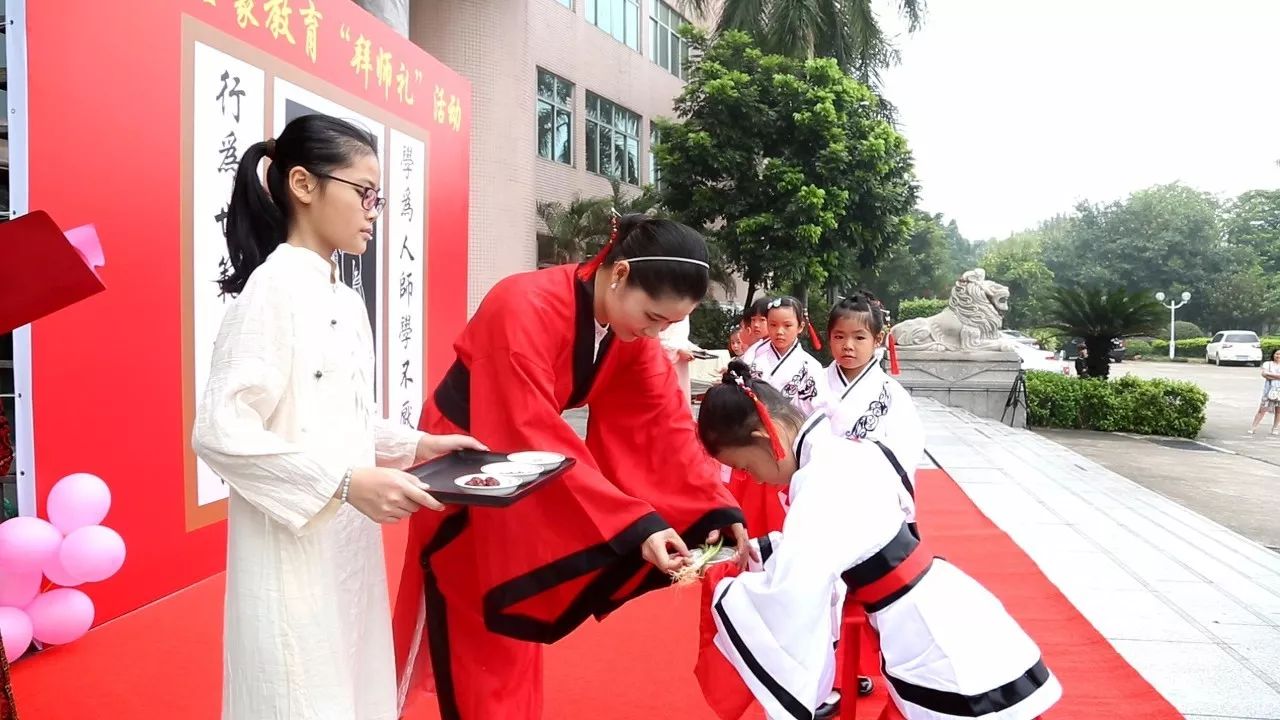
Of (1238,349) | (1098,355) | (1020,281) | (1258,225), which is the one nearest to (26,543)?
(1098,355)

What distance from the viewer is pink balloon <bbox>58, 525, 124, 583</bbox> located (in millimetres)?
2684

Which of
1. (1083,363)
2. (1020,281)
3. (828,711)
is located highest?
(1020,281)

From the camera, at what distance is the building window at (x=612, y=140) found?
15562 mm

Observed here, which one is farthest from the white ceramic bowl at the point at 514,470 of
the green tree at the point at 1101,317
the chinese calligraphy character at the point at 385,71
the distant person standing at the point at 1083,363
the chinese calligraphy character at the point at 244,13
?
the distant person standing at the point at 1083,363

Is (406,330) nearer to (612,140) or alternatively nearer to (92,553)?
(92,553)

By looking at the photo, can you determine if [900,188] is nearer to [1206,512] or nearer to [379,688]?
[1206,512]

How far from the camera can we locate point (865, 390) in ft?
11.0

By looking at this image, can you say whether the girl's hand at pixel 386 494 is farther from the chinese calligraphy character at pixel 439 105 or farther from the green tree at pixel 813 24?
the green tree at pixel 813 24

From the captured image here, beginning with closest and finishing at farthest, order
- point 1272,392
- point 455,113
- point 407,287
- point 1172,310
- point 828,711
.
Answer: point 828,711 < point 407,287 < point 455,113 < point 1272,392 < point 1172,310

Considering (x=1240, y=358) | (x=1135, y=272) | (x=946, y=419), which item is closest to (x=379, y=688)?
(x=946, y=419)

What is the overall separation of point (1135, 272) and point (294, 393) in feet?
142

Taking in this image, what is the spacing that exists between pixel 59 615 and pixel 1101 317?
38.4ft

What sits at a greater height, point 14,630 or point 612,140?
point 612,140

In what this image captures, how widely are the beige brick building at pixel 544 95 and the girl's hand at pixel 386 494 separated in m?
8.97
